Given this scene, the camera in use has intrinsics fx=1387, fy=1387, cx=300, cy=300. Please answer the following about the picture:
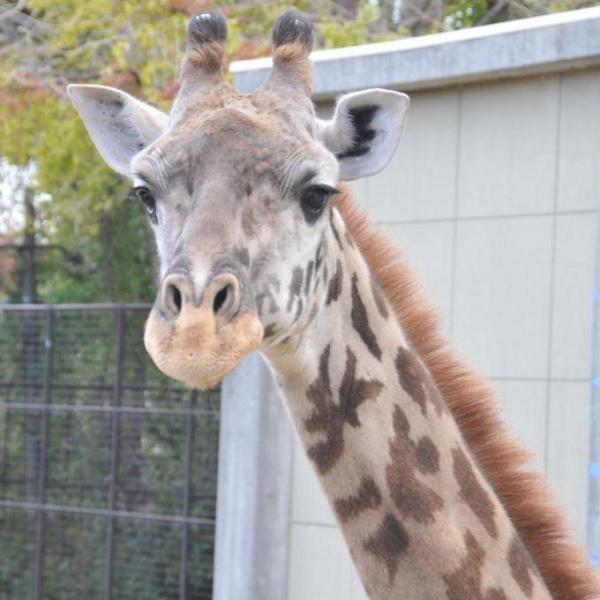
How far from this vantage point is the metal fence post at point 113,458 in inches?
363

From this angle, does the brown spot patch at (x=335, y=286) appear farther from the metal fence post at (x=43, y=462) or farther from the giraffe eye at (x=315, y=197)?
the metal fence post at (x=43, y=462)

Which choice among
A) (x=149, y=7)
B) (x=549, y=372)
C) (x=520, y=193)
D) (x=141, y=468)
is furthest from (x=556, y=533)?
(x=149, y=7)

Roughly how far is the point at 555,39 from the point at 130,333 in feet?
15.3

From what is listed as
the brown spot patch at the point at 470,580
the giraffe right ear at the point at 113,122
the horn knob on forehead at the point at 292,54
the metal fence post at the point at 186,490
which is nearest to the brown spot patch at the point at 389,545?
the brown spot patch at the point at 470,580

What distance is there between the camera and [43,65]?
13781 mm

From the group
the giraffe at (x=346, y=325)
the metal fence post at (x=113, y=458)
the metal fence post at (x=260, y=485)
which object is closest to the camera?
the giraffe at (x=346, y=325)

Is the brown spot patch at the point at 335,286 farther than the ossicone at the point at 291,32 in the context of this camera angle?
No

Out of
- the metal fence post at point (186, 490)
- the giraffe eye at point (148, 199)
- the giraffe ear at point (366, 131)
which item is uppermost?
the giraffe ear at point (366, 131)

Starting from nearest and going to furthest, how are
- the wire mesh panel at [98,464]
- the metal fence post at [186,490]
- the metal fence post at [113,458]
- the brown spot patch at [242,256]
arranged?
the brown spot patch at [242,256] < the metal fence post at [186,490] < the wire mesh panel at [98,464] < the metal fence post at [113,458]

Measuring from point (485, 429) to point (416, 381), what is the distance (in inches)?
10.3

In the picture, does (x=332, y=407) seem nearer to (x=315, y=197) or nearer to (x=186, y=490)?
(x=315, y=197)

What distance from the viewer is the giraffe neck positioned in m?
3.62

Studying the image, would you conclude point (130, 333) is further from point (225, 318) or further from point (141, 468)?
point (225, 318)

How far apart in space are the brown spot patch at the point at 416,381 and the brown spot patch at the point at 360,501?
11.3 inches
